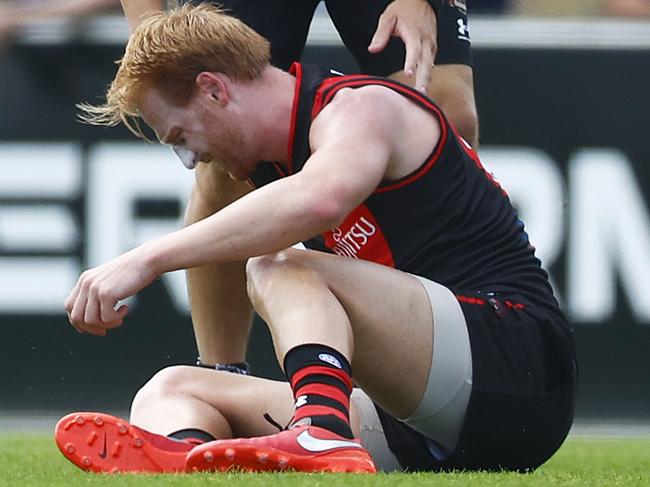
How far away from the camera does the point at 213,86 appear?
293 centimetres

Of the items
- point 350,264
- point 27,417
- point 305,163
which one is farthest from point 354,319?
point 27,417

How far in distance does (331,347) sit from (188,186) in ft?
10.2

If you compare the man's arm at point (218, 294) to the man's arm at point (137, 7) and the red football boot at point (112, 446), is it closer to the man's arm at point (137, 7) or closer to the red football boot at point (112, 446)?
the man's arm at point (137, 7)

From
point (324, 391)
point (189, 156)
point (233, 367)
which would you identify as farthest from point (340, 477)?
point (233, 367)

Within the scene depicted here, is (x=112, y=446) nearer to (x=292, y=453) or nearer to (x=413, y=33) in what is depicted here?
(x=292, y=453)

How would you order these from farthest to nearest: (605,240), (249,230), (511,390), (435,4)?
1. (605,240)
2. (435,4)
3. (511,390)
4. (249,230)

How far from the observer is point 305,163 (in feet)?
9.36

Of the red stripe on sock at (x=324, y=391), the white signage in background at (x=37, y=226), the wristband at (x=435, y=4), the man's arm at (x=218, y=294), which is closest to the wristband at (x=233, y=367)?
the man's arm at (x=218, y=294)

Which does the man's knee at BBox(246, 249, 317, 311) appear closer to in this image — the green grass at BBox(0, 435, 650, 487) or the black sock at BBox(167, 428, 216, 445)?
the black sock at BBox(167, 428, 216, 445)

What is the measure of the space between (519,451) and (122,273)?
2.89 ft

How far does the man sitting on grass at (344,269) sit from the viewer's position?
271 cm

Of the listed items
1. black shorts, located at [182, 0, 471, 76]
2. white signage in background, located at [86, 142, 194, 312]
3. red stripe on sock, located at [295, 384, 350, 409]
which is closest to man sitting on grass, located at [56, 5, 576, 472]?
red stripe on sock, located at [295, 384, 350, 409]

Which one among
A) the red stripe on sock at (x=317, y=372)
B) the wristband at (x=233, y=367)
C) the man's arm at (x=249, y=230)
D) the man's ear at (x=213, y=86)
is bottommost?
the wristband at (x=233, y=367)

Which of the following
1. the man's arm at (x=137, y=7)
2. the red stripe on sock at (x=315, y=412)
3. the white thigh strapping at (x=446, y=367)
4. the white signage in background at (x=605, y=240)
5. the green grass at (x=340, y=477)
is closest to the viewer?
the green grass at (x=340, y=477)
